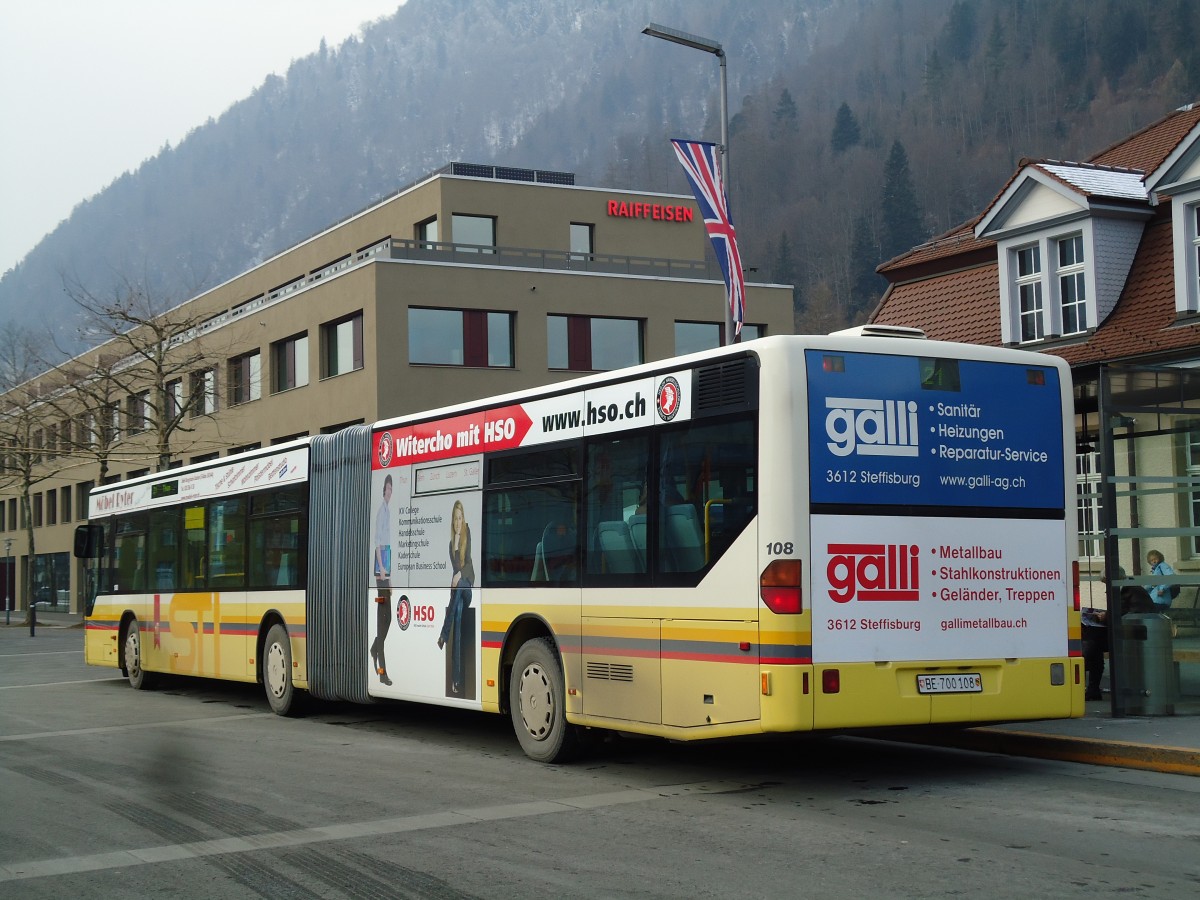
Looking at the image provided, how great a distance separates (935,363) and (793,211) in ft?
383

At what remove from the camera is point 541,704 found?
37.8ft

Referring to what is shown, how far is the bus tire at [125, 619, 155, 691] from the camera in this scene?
20.9 metres

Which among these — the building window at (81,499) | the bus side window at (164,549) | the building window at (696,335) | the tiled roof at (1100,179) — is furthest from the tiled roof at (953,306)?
the building window at (81,499)

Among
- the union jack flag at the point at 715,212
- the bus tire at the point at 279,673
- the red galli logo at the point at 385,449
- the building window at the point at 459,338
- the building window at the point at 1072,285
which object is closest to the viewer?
the red galli logo at the point at 385,449

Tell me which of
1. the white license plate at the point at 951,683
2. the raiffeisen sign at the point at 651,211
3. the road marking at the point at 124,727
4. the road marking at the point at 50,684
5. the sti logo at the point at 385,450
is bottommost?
the road marking at the point at 50,684

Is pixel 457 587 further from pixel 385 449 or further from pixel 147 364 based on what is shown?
pixel 147 364

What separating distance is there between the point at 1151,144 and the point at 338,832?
18381 mm

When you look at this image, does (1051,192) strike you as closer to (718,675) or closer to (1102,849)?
(718,675)

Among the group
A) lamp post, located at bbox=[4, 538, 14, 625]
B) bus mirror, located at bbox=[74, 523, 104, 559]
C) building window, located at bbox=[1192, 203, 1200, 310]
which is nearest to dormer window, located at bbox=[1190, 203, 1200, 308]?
building window, located at bbox=[1192, 203, 1200, 310]

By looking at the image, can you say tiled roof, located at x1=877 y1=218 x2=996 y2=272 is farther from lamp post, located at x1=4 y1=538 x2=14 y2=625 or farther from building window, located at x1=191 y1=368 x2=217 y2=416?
lamp post, located at x1=4 y1=538 x2=14 y2=625

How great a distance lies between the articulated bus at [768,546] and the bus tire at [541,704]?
0.02 metres

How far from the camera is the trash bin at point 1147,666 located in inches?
511

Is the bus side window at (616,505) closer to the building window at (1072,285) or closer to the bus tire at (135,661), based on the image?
the building window at (1072,285)

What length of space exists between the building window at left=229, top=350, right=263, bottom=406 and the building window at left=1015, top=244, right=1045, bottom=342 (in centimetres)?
3553
